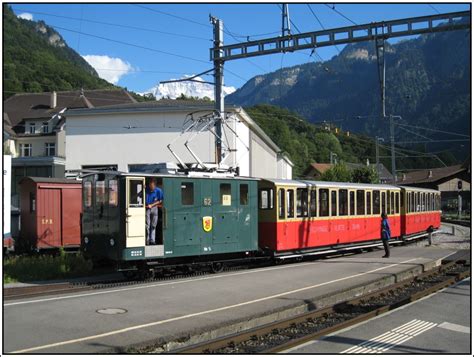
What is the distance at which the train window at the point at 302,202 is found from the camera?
18075 mm

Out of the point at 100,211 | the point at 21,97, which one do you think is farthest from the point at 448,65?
the point at 100,211

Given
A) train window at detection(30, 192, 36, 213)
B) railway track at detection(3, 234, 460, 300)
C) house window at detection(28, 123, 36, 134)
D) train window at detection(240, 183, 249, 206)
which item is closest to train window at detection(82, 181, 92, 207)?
railway track at detection(3, 234, 460, 300)

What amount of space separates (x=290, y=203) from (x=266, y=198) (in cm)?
90

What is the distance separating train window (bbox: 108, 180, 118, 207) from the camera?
13.5 metres

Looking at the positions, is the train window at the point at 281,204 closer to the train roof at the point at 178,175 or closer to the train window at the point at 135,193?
the train roof at the point at 178,175

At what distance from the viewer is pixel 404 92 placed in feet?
340

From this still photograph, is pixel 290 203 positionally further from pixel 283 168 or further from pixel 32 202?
pixel 283 168

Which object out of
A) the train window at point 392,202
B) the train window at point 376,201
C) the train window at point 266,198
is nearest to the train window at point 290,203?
the train window at point 266,198

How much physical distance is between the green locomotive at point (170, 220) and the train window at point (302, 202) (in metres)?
2.18

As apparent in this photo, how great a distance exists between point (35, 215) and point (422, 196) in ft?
64.3

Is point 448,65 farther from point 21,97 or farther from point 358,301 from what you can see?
point 358,301

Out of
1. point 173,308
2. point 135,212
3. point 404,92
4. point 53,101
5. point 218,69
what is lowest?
point 173,308

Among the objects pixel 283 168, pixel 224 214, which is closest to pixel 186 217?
pixel 224 214

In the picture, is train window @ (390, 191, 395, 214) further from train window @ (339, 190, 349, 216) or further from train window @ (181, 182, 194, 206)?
train window @ (181, 182, 194, 206)
